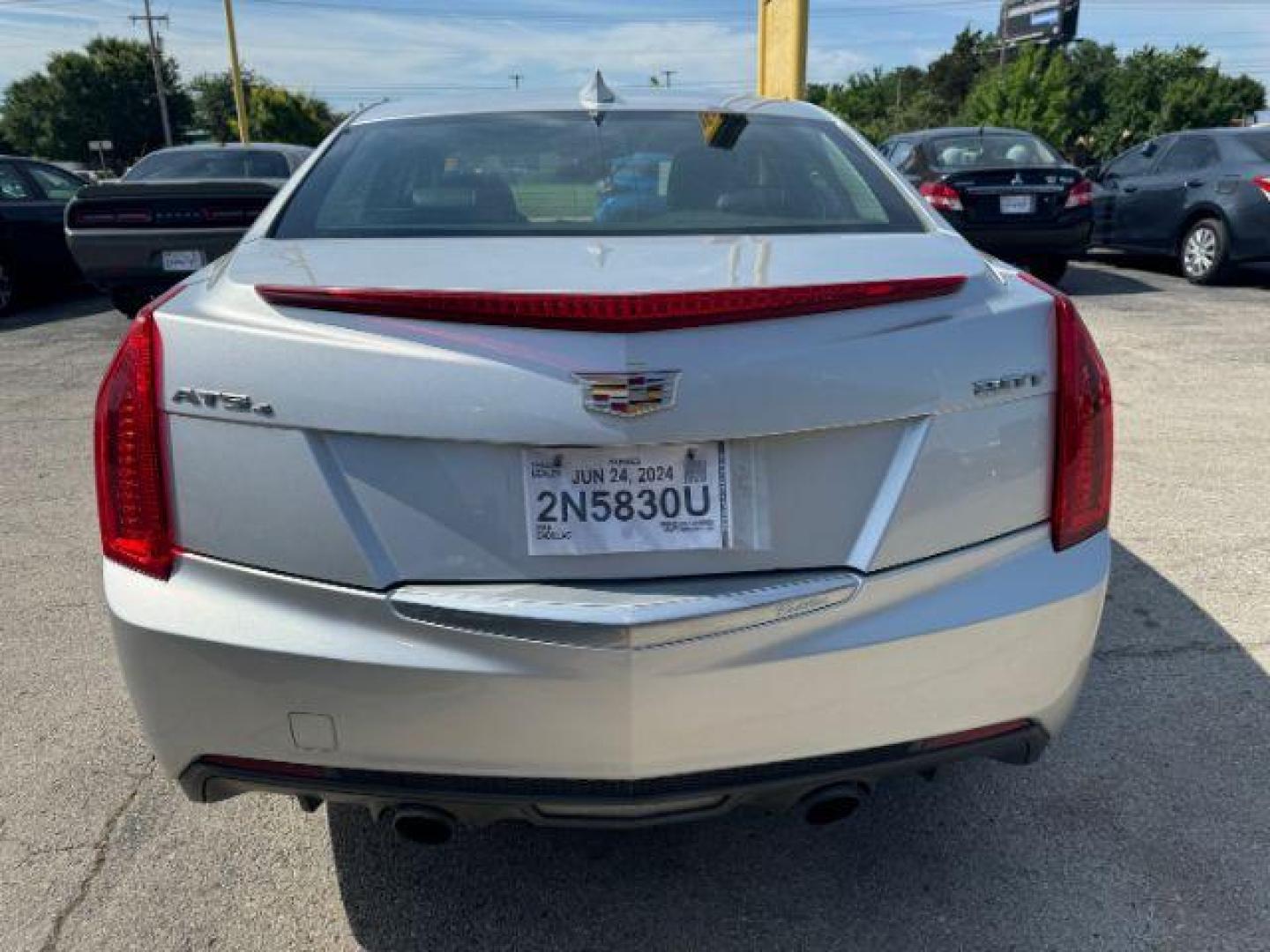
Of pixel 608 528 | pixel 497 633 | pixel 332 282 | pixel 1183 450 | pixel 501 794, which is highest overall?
pixel 332 282

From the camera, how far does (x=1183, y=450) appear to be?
518 cm

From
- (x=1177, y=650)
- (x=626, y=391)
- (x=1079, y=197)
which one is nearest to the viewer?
(x=626, y=391)

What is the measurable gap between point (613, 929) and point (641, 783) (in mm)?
554

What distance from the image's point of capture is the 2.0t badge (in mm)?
1565

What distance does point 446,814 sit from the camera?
5.86 ft

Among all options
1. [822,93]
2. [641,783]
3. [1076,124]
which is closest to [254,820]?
[641,783]

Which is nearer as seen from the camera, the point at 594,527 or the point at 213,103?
the point at 594,527

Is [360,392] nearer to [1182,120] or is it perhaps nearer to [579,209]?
[579,209]

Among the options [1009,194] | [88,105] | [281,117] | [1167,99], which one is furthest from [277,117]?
[1009,194]

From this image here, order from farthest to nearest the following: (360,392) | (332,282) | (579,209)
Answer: (579,209) → (332,282) → (360,392)

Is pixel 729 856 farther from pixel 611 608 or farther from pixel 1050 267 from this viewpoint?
pixel 1050 267

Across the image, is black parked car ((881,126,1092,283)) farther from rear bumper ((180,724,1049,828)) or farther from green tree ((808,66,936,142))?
green tree ((808,66,936,142))

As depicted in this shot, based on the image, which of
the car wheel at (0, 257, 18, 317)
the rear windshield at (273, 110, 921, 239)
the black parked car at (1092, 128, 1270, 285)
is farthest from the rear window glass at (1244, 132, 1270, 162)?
the car wheel at (0, 257, 18, 317)

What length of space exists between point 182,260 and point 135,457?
6.22m
